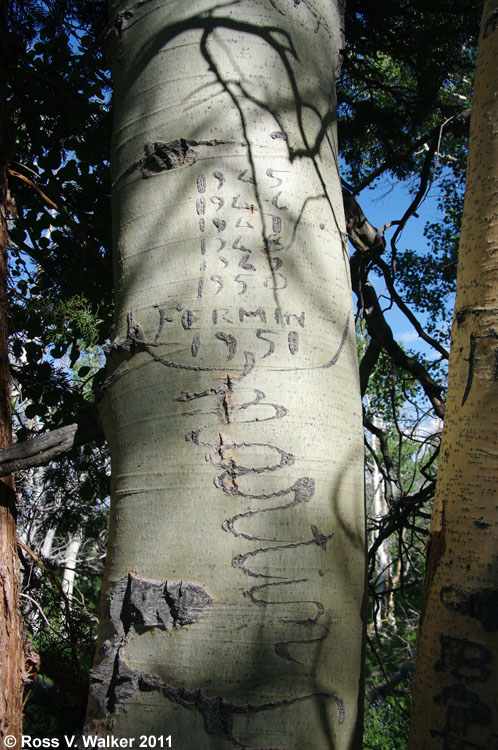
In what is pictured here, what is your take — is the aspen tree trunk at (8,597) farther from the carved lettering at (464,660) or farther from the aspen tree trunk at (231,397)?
the carved lettering at (464,660)

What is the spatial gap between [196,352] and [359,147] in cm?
273

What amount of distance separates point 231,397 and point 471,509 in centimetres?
40

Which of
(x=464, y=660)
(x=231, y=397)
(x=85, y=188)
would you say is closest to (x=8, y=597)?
(x=231, y=397)

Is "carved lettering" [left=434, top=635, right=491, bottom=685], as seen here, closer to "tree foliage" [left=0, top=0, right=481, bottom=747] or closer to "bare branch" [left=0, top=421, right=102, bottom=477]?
"bare branch" [left=0, top=421, right=102, bottom=477]

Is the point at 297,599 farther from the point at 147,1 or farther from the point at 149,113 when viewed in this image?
the point at 147,1

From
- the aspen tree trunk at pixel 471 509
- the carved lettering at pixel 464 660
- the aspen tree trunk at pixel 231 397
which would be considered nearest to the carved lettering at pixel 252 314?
the aspen tree trunk at pixel 231 397

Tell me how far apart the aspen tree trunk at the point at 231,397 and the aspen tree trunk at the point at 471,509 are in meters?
0.13

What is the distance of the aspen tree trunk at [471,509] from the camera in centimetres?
75

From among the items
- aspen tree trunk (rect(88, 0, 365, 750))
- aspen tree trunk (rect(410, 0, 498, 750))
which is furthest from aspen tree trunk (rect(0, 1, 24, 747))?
aspen tree trunk (rect(410, 0, 498, 750))

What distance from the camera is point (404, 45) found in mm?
2529

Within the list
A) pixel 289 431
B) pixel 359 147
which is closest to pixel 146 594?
pixel 289 431

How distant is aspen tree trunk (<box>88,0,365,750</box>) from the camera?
2.58 feet

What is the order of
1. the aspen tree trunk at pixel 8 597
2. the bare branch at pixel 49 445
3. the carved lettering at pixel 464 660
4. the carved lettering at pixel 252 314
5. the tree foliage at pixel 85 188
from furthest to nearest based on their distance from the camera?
1. the tree foliage at pixel 85 188
2. the aspen tree trunk at pixel 8 597
3. the bare branch at pixel 49 445
4. the carved lettering at pixel 252 314
5. the carved lettering at pixel 464 660

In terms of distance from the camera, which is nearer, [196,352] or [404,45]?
[196,352]
